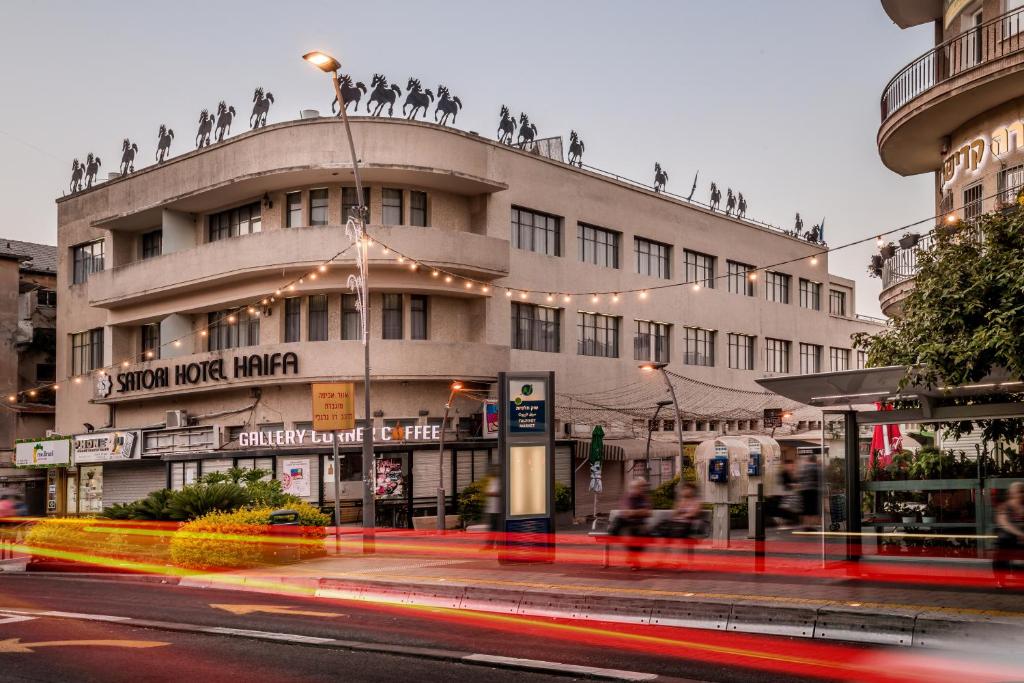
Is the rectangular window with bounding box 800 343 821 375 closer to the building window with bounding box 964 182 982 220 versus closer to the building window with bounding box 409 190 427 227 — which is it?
the building window with bounding box 409 190 427 227

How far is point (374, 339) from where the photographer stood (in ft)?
121

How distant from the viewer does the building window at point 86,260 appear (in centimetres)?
4794

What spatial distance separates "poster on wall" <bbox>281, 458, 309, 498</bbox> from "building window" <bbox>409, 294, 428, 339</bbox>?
6454mm

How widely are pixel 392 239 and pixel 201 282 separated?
27.4 feet

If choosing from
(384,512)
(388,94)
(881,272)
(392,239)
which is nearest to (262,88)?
(388,94)

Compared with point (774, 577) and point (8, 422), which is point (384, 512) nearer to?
point (774, 577)

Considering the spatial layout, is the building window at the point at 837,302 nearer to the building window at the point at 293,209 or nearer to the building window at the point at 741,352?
the building window at the point at 741,352

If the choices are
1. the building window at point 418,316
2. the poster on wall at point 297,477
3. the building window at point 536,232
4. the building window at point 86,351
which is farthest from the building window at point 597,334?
the building window at point 86,351

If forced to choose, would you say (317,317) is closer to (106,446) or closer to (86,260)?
(106,446)

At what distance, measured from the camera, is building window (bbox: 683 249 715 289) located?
47812 mm

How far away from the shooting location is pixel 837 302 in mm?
61406

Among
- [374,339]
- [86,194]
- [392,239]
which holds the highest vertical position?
[86,194]

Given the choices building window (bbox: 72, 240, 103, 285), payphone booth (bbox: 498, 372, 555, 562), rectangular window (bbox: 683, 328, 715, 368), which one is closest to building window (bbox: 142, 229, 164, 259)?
building window (bbox: 72, 240, 103, 285)

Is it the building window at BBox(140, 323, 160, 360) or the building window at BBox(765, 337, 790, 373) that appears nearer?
the building window at BBox(140, 323, 160, 360)
